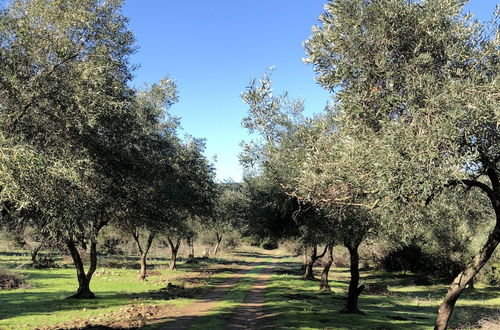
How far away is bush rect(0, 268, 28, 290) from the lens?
3756 centimetres

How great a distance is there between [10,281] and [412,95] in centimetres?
4117

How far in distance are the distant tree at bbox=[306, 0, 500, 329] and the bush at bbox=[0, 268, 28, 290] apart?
3707 centimetres

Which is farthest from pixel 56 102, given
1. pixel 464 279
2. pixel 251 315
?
pixel 251 315

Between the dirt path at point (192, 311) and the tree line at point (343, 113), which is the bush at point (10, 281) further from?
the tree line at point (343, 113)

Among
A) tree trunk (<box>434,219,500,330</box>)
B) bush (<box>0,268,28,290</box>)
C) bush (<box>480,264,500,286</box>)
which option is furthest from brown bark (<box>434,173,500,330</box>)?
bush (<box>480,264,500,286</box>)

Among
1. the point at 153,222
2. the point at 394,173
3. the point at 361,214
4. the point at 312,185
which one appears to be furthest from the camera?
the point at 153,222

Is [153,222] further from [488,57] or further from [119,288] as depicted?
[488,57]

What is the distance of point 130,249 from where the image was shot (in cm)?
9081

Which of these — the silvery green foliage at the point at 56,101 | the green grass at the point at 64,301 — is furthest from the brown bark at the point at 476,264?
the green grass at the point at 64,301

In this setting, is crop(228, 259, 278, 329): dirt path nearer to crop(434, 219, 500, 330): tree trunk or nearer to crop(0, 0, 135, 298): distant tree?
crop(434, 219, 500, 330): tree trunk

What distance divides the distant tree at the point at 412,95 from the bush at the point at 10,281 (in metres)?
37.1

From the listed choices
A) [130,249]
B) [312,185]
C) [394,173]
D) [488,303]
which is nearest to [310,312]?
[312,185]

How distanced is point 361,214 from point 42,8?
16.5 m

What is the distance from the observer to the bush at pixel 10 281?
37562 millimetres
